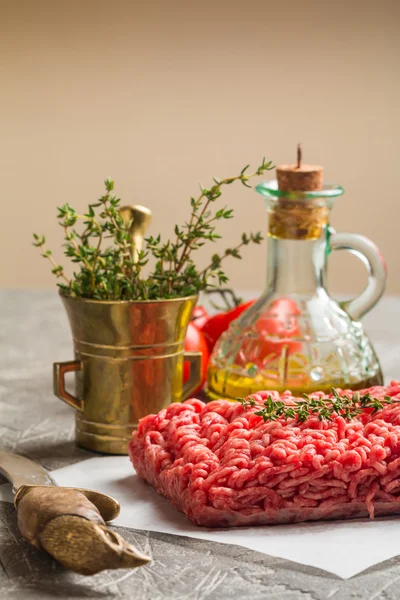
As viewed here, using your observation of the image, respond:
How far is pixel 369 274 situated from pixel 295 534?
590 mm

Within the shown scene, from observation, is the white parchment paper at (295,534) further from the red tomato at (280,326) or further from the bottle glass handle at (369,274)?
the bottle glass handle at (369,274)

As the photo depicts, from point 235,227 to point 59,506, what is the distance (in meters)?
3.75

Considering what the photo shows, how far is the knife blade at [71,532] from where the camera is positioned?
817mm

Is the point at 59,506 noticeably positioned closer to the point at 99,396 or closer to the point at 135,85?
the point at 99,396

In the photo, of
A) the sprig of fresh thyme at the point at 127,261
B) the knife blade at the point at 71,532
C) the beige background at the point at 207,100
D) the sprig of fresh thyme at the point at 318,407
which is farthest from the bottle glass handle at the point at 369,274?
the beige background at the point at 207,100

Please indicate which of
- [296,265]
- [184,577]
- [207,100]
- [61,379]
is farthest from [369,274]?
[207,100]

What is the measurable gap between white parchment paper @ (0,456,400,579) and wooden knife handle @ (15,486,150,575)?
0.48ft

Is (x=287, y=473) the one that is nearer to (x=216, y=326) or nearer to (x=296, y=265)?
(x=296, y=265)

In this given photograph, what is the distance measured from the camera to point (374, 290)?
1.47 meters

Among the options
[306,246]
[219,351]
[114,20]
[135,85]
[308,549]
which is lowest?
[308,549]

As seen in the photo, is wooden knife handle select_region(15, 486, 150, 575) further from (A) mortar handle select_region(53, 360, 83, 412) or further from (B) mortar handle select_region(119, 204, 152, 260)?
(B) mortar handle select_region(119, 204, 152, 260)

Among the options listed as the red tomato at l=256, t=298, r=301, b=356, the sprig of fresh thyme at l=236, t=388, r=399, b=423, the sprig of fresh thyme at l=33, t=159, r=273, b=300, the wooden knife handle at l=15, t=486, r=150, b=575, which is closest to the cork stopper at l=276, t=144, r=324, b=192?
the sprig of fresh thyme at l=33, t=159, r=273, b=300

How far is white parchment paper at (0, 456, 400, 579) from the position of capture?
92 centimetres

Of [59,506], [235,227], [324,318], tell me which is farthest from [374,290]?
[235,227]
